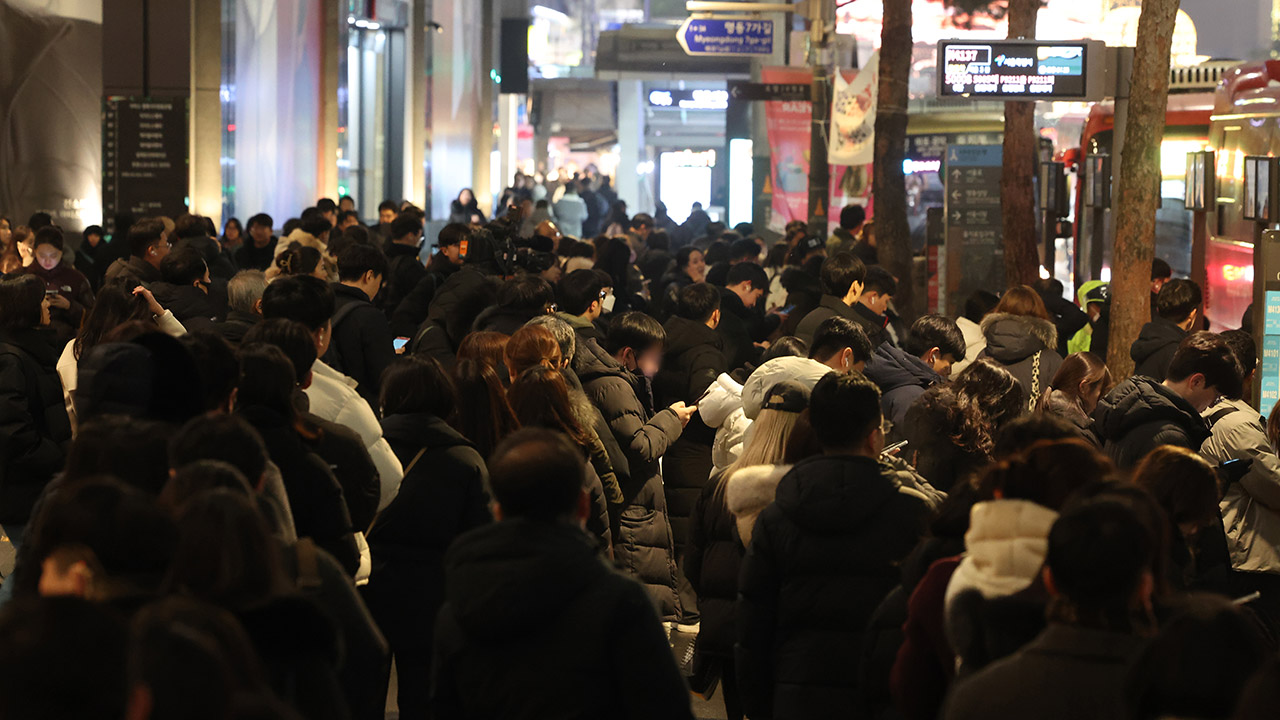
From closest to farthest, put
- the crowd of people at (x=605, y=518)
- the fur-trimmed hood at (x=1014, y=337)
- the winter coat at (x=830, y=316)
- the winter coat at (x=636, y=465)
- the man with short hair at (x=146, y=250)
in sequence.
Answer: the crowd of people at (x=605, y=518), the winter coat at (x=636, y=465), the fur-trimmed hood at (x=1014, y=337), the winter coat at (x=830, y=316), the man with short hair at (x=146, y=250)

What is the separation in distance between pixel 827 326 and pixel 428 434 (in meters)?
2.23

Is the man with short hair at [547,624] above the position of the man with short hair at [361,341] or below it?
below

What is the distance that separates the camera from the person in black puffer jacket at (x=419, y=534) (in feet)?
17.0

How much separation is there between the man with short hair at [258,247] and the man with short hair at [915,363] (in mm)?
7360

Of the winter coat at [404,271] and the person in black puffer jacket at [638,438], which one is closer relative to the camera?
the person in black puffer jacket at [638,438]

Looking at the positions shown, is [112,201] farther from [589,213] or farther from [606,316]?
[589,213]

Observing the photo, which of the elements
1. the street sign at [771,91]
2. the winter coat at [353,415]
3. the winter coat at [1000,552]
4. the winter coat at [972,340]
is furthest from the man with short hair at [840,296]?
the street sign at [771,91]

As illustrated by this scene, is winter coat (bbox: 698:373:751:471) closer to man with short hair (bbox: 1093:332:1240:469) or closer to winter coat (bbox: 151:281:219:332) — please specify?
man with short hair (bbox: 1093:332:1240:469)

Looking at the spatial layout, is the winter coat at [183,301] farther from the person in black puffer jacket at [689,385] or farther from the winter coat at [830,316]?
the winter coat at [830,316]

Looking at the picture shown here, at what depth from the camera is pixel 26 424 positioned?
7141mm

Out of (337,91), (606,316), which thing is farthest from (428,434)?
(337,91)

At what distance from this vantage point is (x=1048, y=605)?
3119 mm

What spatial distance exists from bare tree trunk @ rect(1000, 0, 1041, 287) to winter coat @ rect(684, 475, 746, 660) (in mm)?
12929

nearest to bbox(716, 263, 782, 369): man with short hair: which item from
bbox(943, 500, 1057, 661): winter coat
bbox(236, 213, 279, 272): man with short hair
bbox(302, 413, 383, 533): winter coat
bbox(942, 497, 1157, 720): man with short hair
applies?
bbox(236, 213, 279, 272): man with short hair
